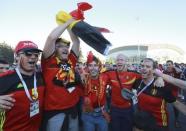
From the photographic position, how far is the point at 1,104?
340 cm

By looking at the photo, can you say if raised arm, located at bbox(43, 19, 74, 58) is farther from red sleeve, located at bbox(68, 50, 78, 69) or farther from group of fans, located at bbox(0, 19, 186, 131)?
red sleeve, located at bbox(68, 50, 78, 69)

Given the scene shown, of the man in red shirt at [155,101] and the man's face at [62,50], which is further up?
the man's face at [62,50]

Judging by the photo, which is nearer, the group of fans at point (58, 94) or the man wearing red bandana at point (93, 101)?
the group of fans at point (58, 94)

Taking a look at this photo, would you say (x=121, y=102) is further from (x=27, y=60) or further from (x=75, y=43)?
(x=27, y=60)

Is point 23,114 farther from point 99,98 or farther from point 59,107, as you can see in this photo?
point 99,98

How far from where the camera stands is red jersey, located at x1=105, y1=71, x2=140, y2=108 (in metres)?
6.77

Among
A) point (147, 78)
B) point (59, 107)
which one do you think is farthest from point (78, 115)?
point (147, 78)

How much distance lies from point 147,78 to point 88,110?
1.47m

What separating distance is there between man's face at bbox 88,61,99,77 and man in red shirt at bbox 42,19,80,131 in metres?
1.80

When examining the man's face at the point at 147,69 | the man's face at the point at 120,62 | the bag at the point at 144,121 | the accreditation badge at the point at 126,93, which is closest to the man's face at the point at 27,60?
the bag at the point at 144,121

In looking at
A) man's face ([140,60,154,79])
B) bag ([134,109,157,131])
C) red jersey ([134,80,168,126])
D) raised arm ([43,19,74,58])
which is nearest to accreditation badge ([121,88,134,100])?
man's face ([140,60,154,79])

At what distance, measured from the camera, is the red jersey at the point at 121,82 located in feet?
22.2

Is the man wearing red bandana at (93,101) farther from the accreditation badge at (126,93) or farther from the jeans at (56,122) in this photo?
the jeans at (56,122)

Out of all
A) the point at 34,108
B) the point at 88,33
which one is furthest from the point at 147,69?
the point at 34,108
